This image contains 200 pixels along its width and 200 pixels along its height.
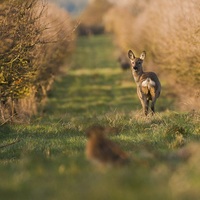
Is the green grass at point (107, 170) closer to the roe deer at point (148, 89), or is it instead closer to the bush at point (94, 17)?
the roe deer at point (148, 89)

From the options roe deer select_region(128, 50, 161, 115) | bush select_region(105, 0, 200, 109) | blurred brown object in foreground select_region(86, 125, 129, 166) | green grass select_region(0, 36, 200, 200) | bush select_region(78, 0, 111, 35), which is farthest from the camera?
bush select_region(78, 0, 111, 35)

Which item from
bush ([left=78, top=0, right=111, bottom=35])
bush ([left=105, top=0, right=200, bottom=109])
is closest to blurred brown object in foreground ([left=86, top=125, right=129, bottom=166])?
bush ([left=105, top=0, right=200, bottom=109])

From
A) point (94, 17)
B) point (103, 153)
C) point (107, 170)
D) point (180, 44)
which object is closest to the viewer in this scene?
point (107, 170)

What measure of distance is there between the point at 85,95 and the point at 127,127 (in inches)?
748

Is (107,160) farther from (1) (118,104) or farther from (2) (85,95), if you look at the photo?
(2) (85,95)

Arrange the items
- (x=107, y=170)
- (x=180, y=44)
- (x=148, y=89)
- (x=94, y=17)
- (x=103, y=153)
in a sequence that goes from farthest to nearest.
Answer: (x=94, y=17), (x=180, y=44), (x=148, y=89), (x=103, y=153), (x=107, y=170)

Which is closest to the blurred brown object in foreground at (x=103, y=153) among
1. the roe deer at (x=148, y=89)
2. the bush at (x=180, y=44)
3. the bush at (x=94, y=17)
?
the roe deer at (x=148, y=89)

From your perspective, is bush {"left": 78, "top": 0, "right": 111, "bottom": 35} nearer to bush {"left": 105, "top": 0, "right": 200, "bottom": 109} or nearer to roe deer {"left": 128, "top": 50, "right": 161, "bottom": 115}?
bush {"left": 105, "top": 0, "right": 200, "bottom": 109}

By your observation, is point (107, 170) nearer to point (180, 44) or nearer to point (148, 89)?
point (148, 89)

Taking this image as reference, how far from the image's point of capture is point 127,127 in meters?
14.1

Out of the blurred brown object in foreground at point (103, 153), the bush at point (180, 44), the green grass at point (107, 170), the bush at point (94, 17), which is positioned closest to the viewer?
the green grass at point (107, 170)

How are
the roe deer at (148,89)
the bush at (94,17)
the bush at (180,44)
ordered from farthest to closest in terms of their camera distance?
1. the bush at (94,17)
2. the bush at (180,44)
3. the roe deer at (148,89)

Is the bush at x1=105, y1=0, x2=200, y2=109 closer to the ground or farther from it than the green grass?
farther from it

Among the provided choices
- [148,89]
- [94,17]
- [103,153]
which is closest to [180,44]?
[148,89]
